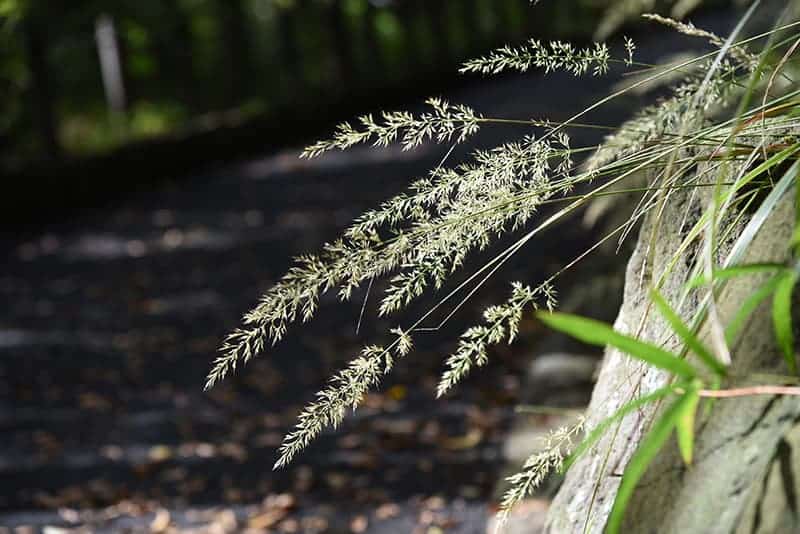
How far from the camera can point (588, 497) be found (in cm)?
139

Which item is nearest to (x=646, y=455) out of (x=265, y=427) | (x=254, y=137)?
(x=265, y=427)

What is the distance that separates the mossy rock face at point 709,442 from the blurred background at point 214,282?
77 cm

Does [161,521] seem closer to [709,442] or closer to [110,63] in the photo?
[709,442]

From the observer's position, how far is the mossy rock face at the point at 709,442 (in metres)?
0.97

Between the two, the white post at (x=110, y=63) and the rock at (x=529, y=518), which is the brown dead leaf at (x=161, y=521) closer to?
the rock at (x=529, y=518)

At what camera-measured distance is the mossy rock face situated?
97 cm

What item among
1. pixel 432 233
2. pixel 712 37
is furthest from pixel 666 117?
pixel 432 233

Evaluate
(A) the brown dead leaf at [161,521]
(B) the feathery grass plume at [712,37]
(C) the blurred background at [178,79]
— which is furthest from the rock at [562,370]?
(C) the blurred background at [178,79]

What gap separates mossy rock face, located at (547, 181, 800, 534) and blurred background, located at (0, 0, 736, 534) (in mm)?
766

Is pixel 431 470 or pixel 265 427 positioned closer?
pixel 431 470

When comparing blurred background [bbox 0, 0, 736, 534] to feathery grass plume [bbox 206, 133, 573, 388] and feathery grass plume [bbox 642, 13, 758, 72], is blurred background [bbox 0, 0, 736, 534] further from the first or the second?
feathery grass plume [bbox 206, 133, 573, 388]

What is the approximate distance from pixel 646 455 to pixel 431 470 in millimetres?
3162

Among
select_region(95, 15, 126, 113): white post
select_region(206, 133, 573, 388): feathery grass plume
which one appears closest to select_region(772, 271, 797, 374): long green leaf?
select_region(206, 133, 573, 388): feathery grass plume

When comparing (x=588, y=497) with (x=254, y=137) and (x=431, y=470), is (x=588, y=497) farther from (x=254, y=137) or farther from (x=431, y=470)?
(x=254, y=137)
